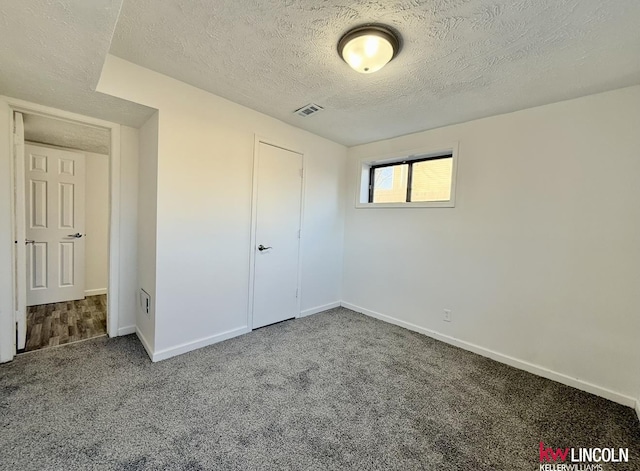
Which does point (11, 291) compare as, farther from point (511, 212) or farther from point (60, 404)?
point (511, 212)

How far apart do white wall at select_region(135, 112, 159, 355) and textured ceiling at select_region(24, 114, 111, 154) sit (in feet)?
1.66

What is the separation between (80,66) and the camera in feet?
5.51

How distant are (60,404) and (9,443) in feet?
1.03

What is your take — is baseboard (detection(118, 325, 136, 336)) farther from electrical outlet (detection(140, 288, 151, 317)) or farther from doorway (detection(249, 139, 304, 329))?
doorway (detection(249, 139, 304, 329))

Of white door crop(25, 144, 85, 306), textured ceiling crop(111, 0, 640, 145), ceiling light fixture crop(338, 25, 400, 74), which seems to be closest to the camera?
textured ceiling crop(111, 0, 640, 145)

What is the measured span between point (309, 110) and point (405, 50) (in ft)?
3.92

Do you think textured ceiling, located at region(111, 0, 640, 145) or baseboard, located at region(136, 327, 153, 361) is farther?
baseboard, located at region(136, 327, 153, 361)

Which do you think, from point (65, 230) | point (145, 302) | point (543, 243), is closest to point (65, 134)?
point (65, 230)

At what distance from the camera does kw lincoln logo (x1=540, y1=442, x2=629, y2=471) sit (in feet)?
4.88

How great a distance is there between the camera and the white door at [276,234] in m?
3.01

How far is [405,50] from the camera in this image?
173 centimetres

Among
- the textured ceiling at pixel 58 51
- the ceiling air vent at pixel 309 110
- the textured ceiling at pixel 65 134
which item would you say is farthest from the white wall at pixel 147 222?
the ceiling air vent at pixel 309 110

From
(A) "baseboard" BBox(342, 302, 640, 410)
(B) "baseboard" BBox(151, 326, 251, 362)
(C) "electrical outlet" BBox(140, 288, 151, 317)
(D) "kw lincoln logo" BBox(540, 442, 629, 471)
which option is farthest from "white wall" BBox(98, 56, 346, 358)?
(D) "kw lincoln logo" BBox(540, 442, 629, 471)

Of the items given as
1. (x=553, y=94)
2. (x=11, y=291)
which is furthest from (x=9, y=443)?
(x=553, y=94)
